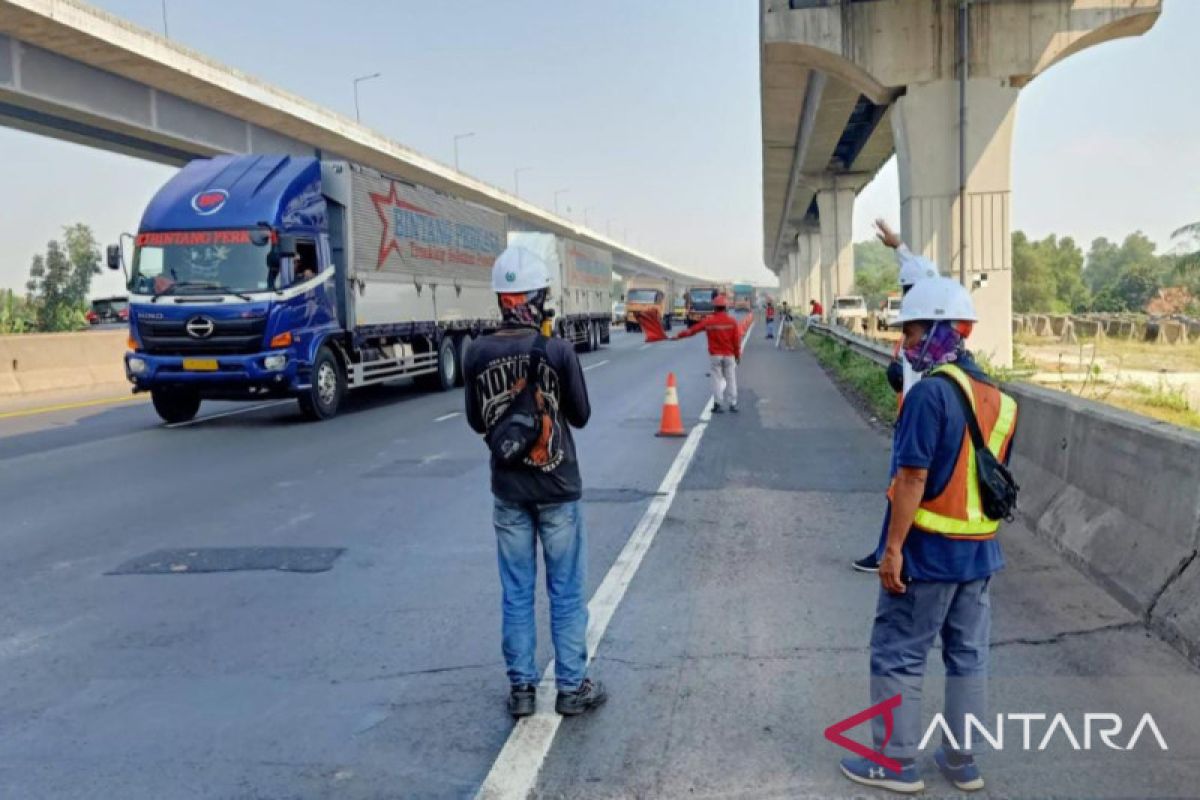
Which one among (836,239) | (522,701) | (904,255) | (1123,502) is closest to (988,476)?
(522,701)

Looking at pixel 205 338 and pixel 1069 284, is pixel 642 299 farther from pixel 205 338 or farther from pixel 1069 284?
pixel 1069 284

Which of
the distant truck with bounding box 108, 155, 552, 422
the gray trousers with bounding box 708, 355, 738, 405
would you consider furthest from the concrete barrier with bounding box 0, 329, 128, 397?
the gray trousers with bounding box 708, 355, 738, 405

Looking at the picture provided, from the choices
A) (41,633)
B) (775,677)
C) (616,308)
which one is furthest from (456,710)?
(616,308)

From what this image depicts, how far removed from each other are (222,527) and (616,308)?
69.0m

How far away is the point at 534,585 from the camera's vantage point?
14.3ft

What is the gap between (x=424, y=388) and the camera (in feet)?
70.6

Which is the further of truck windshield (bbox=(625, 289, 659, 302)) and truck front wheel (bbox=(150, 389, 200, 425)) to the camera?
truck windshield (bbox=(625, 289, 659, 302))

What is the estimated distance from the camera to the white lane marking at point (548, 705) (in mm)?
3688

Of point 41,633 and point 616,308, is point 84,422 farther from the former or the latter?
point 616,308

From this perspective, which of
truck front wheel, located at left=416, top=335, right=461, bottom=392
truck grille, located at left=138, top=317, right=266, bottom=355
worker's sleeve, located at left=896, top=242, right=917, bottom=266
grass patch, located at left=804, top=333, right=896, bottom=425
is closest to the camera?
worker's sleeve, located at left=896, top=242, right=917, bottom=266

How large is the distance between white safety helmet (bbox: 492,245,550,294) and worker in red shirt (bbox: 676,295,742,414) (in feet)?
31.7

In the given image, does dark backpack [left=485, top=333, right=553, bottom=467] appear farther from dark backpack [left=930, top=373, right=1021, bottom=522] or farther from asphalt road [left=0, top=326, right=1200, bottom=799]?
dark backpack [left=930, top=373, right=1021, bottom=522]

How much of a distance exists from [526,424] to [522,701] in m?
1.14

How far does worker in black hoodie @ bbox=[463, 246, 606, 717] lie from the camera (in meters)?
4.23
